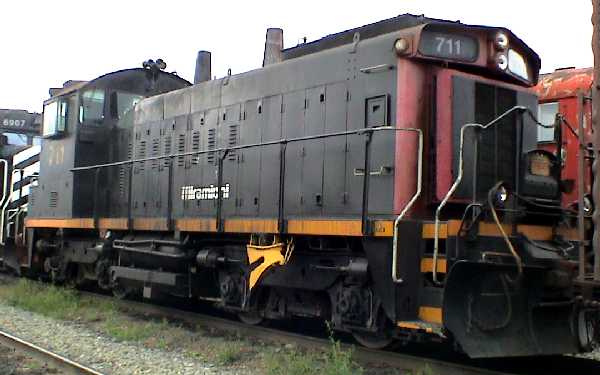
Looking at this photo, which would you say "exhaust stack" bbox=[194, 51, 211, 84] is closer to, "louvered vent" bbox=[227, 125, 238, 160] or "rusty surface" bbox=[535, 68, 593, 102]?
"louvered vent" bbox=[227, 125, 238, 160]

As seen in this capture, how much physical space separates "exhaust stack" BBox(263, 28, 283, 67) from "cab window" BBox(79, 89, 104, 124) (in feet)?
10.5

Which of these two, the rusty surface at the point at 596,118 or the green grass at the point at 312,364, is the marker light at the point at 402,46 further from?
the green grass at the point at 312,364

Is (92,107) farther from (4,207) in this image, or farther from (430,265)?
(430,265)

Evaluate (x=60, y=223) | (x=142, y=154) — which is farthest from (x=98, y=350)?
(x=60, y=223)

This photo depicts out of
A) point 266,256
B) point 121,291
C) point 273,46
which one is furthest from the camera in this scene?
point 121,291

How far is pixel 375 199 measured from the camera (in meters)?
5.79

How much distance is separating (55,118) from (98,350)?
4854mm

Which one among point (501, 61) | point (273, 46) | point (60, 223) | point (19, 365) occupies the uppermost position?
point (273, 46)

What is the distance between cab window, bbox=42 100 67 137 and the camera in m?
10.0

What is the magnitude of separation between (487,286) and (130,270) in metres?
5.07

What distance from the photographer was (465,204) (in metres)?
5.61

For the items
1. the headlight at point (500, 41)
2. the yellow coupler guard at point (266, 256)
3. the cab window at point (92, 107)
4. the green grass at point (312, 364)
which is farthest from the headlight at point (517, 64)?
the cab window at point (92, 107)

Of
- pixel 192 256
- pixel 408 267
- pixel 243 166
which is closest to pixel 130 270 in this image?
pixel 192 256

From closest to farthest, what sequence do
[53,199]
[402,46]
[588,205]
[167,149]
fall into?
[588,205] < [402,46] < [167,149] < [53,199]
